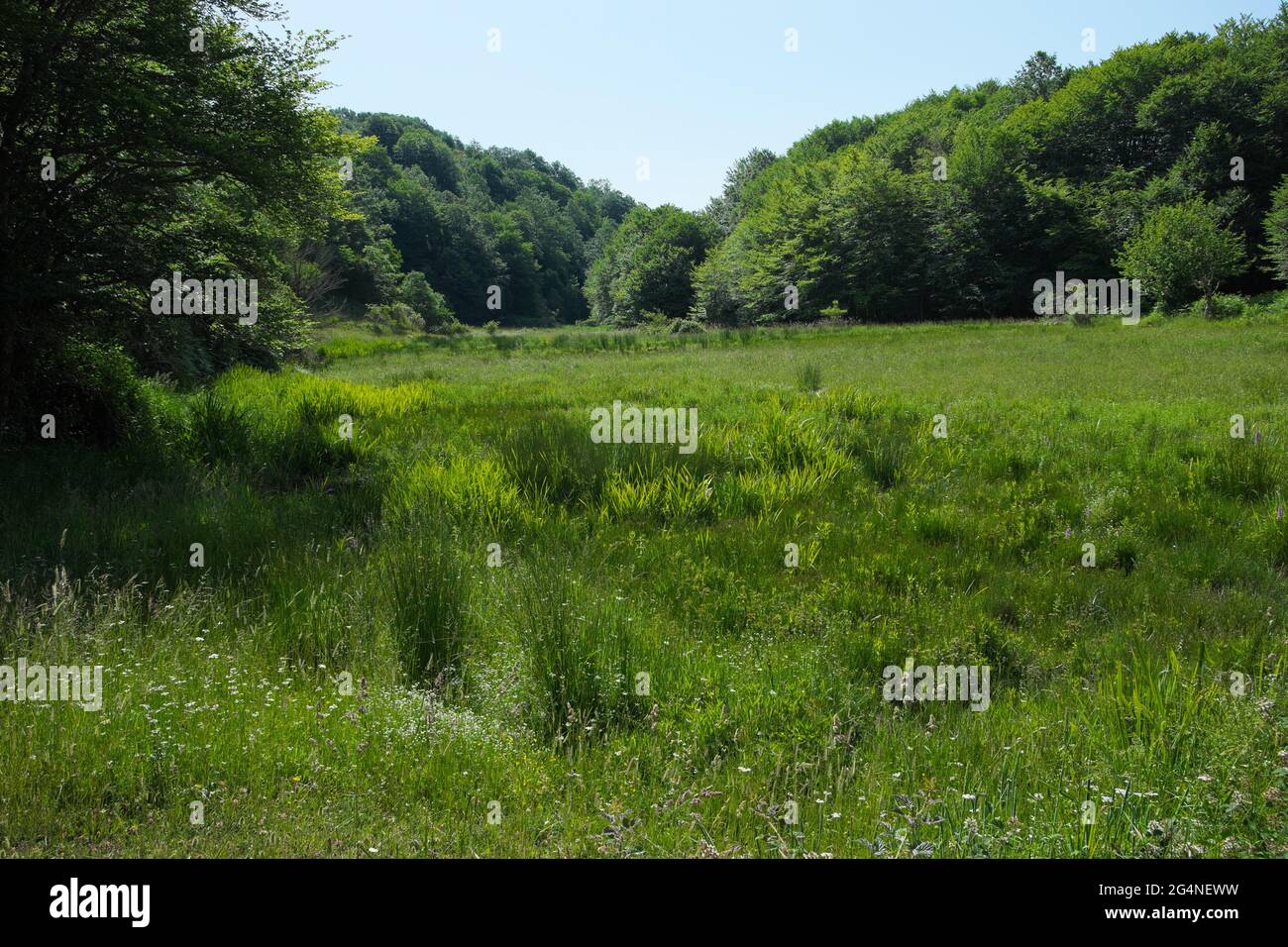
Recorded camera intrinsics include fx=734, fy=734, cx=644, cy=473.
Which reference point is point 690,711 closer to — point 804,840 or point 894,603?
point 804,840

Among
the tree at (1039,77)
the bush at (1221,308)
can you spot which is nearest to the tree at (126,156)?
the bush at (1221,308)

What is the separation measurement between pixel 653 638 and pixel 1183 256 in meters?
47.6

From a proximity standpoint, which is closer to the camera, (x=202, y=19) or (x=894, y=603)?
(x=894, y=603)

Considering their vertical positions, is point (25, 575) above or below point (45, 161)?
below

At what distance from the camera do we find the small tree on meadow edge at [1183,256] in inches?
1527

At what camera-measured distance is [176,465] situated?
32.7ft

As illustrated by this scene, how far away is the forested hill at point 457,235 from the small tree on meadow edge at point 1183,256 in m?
55.0

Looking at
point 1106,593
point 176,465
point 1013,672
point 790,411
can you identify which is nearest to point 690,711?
point 1013,672

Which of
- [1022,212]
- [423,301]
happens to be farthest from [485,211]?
[1022,212]

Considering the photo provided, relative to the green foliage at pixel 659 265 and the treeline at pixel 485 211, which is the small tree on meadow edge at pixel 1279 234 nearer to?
the treeline at pixel 485 211

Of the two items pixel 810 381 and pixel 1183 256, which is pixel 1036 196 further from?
pixel 810 381

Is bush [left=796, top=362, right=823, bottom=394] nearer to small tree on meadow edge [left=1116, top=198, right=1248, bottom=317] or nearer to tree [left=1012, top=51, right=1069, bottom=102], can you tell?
small tree on meadow edge [left=1116, top=198, right=1248, bottom=317]

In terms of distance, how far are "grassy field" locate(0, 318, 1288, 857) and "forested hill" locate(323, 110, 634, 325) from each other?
5498 cm

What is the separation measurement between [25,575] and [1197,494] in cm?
1118
